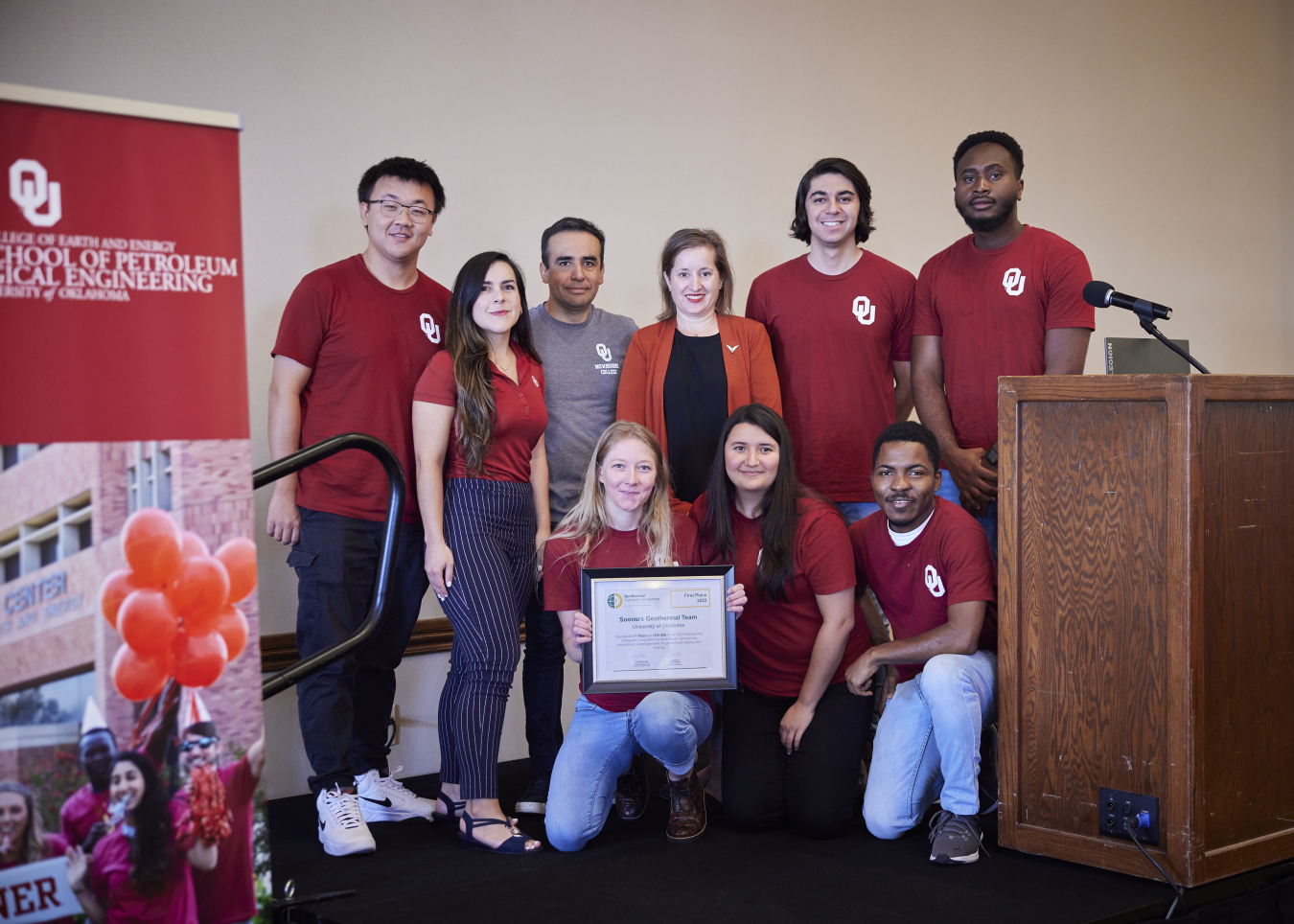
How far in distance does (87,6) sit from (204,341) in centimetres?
200

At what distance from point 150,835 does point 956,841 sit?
1.83 metres

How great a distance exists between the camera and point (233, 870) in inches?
70.4

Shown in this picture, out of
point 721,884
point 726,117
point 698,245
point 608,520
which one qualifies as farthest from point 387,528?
point 726,117

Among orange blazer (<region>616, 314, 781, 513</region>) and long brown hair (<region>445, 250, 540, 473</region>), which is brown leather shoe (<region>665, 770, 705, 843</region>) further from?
long brown hair (<region>445, 250, 540, 473</region>)

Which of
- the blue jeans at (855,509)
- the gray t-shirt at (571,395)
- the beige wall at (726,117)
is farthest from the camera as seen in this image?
the beige wall at (726,117)

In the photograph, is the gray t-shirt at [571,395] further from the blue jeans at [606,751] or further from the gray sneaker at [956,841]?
the gray sneaker at [956,841]

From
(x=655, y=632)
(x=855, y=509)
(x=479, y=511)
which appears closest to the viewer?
(x=655, y=632)

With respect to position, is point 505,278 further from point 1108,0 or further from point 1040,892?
point 1108,0

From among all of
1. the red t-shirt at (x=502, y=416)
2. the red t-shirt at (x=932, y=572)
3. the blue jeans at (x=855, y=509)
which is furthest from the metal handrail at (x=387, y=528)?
the blue jeans at (x=855, y=509)

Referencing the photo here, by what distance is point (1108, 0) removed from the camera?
18.4 ft

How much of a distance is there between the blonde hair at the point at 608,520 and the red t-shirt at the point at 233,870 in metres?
1.19

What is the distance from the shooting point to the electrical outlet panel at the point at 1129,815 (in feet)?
7.87

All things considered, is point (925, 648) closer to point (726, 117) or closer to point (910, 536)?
point (910, 536)

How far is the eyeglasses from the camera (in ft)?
9.87
